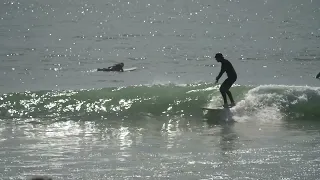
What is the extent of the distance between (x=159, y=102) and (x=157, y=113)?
108 cm

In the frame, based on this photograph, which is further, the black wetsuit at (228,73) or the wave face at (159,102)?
the wave face at (159,102)

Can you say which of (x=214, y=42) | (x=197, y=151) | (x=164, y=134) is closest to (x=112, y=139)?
(x=164, y=134)

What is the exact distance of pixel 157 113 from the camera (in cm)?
2131

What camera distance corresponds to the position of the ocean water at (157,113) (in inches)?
527

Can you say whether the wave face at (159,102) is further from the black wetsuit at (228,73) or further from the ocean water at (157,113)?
the black wetsuit at (228,73)

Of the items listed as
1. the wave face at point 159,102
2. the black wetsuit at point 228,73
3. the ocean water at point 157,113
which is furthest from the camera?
the wave face at point 159,102

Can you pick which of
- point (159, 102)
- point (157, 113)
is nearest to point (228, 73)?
point (157, 113)

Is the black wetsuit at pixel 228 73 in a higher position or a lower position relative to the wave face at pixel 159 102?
higher

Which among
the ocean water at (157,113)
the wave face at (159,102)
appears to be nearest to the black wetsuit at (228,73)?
the ocean water at (157,113)

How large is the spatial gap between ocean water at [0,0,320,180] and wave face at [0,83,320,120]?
3 centimetres

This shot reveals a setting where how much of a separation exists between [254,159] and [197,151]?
1.44 m

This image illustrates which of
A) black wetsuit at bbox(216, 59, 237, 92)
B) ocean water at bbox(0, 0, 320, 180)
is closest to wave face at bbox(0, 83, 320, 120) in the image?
ocean water at bbox(0, 0, 320, 180)

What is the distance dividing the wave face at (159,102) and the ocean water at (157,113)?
3cm

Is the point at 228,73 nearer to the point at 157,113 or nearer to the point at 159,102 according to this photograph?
the point at 157,113
